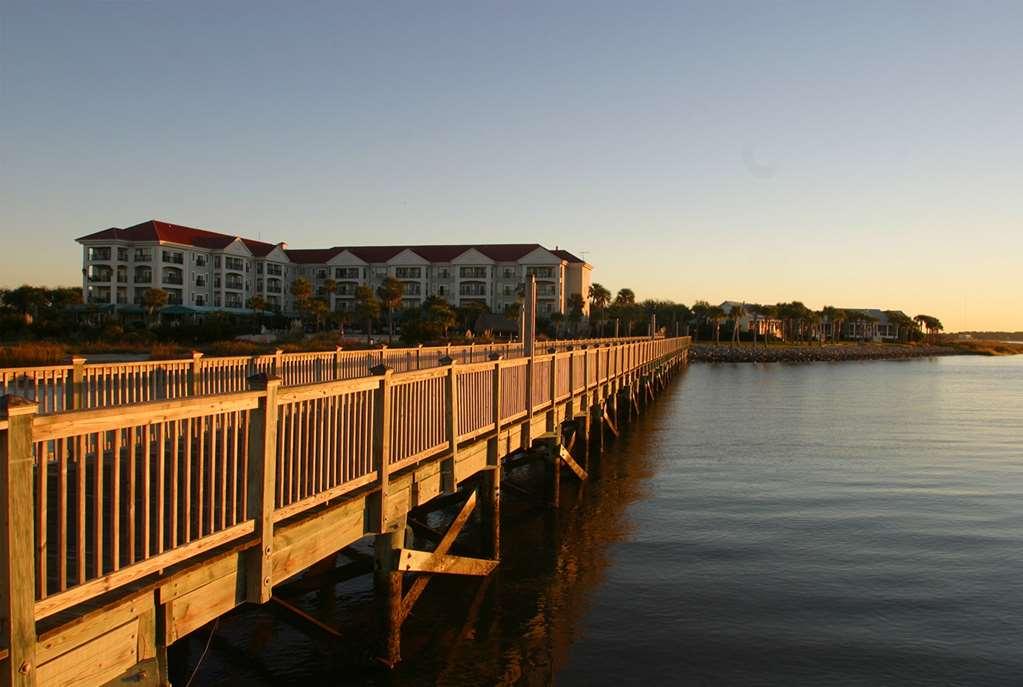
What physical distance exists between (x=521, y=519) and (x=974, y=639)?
26.3 ft

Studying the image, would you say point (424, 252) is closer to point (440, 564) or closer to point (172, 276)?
point (172, 276)

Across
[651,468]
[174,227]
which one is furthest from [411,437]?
[174,227]

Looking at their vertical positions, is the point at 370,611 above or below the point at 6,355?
below

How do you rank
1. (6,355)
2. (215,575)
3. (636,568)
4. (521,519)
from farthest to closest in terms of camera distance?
(6,355)
(521,519)
(636,568)
(215,575)

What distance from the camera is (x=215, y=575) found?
5.86m

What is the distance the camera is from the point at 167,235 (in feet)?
312

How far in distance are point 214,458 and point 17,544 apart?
179 cm

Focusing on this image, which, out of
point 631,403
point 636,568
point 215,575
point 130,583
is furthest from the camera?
point 631,403

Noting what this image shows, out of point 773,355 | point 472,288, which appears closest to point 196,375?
point 472,288

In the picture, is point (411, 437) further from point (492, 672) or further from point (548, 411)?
point (548, 411)

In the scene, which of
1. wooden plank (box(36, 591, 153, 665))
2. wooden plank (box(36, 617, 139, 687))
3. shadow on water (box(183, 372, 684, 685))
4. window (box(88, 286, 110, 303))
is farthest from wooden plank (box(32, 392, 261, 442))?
window (box(88, 286, 110, 303))

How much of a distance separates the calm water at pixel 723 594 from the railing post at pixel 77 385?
3.10 m

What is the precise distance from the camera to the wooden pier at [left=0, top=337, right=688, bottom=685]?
436 centimetres

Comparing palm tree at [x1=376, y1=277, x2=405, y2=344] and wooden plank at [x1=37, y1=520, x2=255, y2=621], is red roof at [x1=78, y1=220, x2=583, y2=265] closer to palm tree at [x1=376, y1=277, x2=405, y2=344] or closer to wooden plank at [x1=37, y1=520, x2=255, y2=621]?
palm tree at [x1=376, y1=277, x2=405, y2=344]
